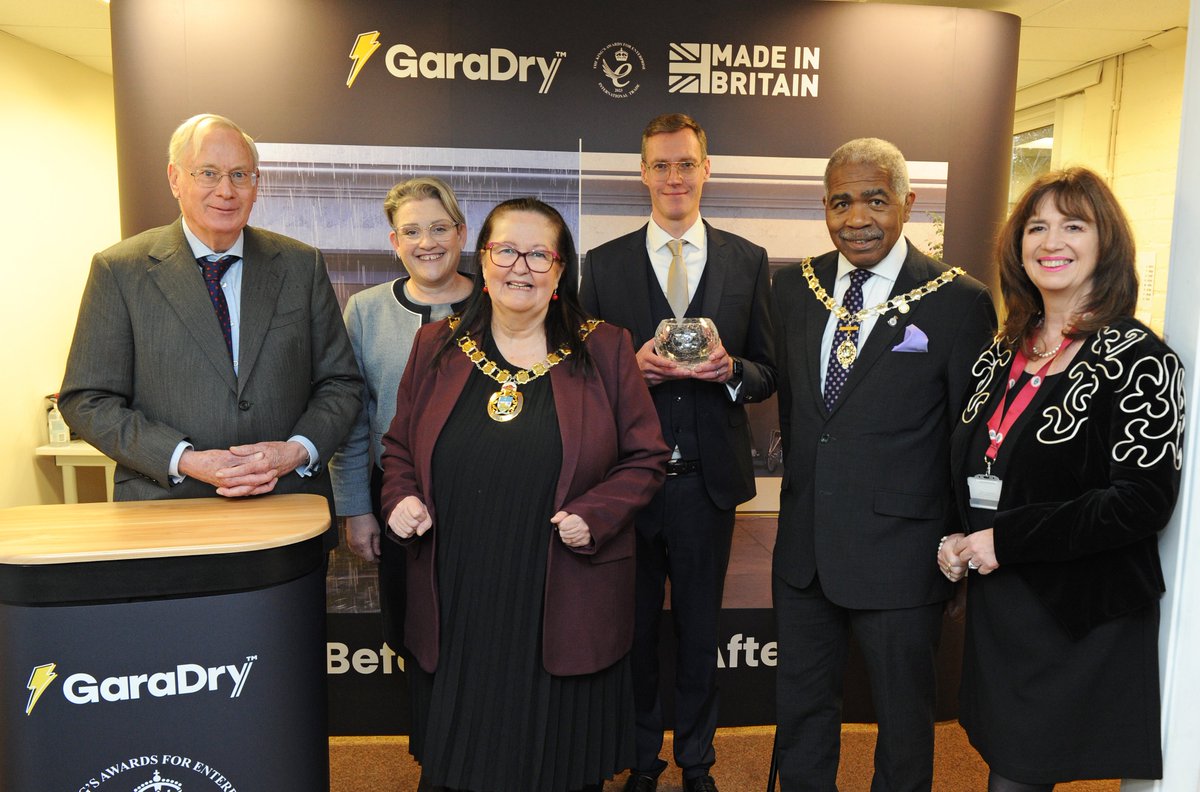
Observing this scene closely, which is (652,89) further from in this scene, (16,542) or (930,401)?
(16,542)

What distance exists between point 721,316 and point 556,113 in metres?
1.15

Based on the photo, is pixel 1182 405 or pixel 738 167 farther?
pixel 738 167

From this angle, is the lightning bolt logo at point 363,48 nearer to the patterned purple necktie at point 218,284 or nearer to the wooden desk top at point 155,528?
the patterned purple necktie at point 218,284

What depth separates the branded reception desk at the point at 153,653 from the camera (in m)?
1.73

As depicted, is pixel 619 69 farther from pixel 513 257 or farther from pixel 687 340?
pixel 513 257

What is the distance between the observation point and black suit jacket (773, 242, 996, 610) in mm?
2211

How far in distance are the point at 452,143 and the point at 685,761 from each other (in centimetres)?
238

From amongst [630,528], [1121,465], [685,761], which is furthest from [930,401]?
[685,761]

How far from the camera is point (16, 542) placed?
1733 millimetres

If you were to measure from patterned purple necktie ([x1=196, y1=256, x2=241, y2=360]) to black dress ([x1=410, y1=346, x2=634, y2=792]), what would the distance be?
780mm

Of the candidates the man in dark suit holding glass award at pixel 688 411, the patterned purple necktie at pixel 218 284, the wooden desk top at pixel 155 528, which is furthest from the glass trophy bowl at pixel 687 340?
the patterned purple necktie at pixel 218 284

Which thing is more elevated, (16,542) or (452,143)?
(452,143)

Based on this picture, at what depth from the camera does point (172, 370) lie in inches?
91.3

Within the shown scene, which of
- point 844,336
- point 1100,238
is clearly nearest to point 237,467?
point 844,336
